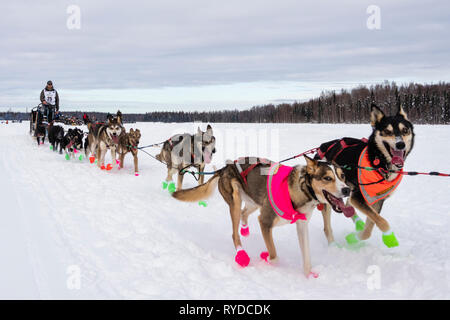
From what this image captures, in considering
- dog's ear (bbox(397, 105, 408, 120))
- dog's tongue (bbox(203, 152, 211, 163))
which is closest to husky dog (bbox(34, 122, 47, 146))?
dog's tongue (bbox(203, 152, 211, 163))

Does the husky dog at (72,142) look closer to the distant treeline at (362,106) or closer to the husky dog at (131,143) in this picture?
the husky dog at (131,143)

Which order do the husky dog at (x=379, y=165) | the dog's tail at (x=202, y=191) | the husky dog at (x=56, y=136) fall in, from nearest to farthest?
the husky dog at (x=379, y=165), the dog's tail at (x=202, y=191), the husky dog at (x=56, y=136)

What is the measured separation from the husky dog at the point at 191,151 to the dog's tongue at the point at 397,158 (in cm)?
369

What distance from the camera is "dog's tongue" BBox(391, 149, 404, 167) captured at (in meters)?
3.84

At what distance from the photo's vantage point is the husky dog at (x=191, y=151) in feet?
22.9

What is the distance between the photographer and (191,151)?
7133 mm

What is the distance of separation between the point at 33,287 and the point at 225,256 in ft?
6.42

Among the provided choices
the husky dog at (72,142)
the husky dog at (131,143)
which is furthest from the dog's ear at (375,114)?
the husky dog at (72,142)

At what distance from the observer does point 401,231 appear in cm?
498

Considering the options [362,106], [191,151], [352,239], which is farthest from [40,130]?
[362,106]

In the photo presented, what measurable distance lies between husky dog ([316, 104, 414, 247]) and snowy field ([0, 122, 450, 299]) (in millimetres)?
430

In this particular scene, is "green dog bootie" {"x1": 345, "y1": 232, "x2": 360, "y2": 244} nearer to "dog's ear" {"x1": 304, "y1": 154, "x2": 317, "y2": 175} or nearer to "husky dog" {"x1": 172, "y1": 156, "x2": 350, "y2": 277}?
"husky dog" {"x1": 172, "y1": 156, "x2": 350, "y2": 277}

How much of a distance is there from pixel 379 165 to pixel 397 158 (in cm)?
23
